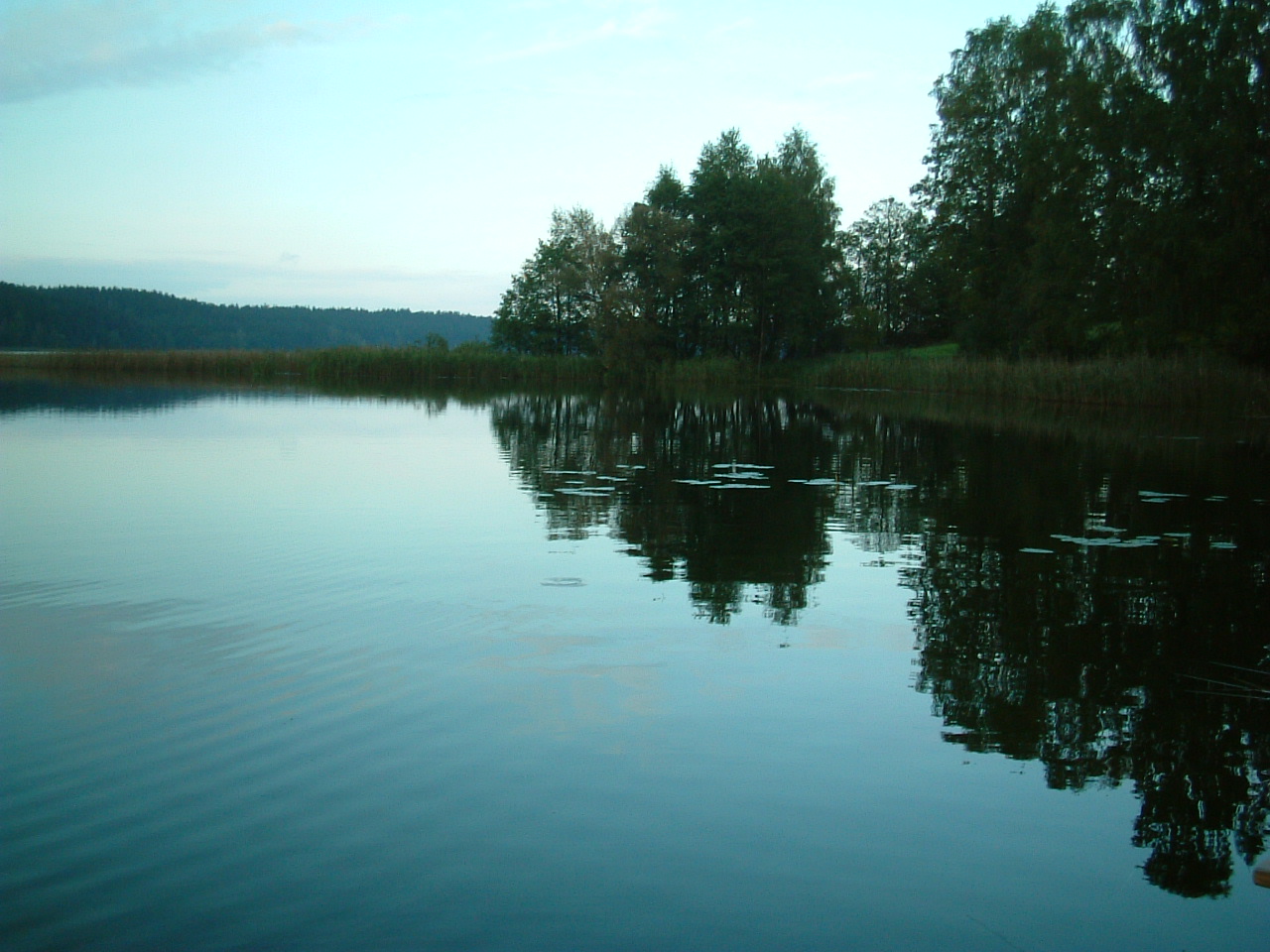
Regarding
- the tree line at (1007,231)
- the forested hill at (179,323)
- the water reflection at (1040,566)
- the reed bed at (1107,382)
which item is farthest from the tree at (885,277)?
the water reflection at (1040,566)

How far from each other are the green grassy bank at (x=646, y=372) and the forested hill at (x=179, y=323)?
988 inches

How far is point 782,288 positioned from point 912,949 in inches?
2371

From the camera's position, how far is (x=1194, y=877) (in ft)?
12.2

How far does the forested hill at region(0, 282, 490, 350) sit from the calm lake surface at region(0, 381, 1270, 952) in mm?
77036

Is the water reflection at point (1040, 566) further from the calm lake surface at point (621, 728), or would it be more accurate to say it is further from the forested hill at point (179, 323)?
the forested hill at point (179, 323)

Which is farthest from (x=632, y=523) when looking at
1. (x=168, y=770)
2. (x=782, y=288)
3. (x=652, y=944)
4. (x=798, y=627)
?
(x=782, y=288)

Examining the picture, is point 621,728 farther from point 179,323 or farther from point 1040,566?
point 179,323

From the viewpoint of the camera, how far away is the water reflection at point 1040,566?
4703 mm

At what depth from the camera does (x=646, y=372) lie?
61.5 metres

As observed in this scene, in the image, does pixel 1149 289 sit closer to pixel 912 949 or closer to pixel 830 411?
pixel 830 411

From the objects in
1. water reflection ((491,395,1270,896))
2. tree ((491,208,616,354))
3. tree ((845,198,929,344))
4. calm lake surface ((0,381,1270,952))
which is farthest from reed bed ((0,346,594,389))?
calm lake surface ((0,381,1270,952))

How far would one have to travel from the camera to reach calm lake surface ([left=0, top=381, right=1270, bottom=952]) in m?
3.38

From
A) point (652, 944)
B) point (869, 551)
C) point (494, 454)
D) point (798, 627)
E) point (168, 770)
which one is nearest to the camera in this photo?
point (652, 944)

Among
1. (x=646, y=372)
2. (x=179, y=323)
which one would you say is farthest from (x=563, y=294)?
(x=179, y=323)
